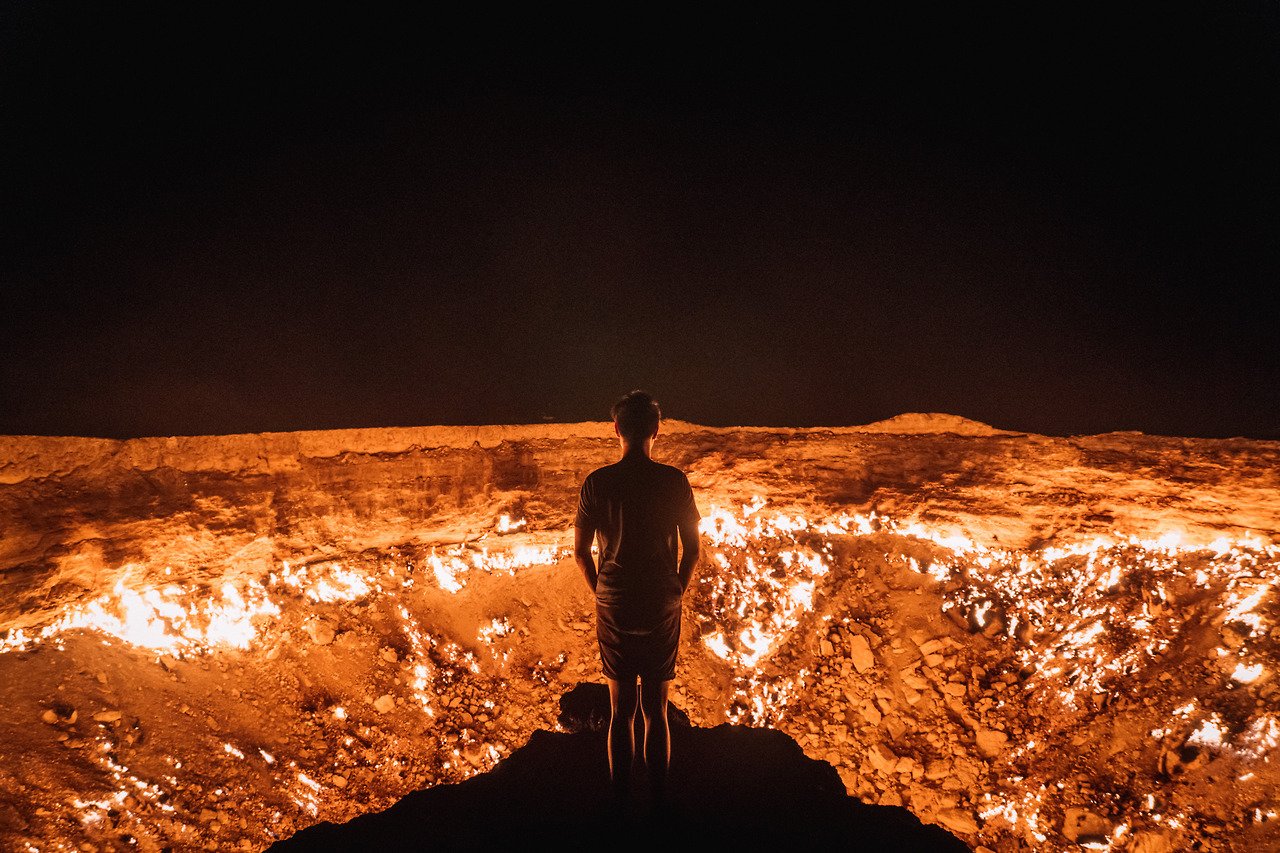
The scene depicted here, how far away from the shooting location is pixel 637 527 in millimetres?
2139

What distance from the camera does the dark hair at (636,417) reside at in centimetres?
219

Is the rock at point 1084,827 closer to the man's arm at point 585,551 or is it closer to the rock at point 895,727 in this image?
the rock at point 895,727

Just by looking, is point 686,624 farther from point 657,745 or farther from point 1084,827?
point 1084,827

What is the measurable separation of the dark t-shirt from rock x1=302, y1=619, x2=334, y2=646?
2.03m

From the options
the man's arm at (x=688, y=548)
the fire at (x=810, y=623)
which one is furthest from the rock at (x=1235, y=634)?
the man's arm at (x=688, y=548)

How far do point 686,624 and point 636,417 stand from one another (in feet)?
6.08

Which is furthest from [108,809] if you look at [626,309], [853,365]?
[853,365]

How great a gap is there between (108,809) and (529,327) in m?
3.01

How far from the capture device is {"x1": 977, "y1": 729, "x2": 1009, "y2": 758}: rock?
101 inches

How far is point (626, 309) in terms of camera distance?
2.48 meters

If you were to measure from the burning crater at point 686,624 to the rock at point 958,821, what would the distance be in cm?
2

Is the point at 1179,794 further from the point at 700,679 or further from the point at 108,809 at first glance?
the point at 108,809

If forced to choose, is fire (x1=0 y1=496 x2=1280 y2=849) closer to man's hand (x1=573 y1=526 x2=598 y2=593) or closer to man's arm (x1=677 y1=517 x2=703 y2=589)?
man's hand (x1=573 y1=526 x2=598 y2=593)

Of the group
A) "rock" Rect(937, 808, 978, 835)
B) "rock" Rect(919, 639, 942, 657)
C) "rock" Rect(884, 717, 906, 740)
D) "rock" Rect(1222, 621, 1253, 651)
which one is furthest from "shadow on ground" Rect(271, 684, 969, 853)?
"rock" Rect(1222, 621, 1253, 651)
